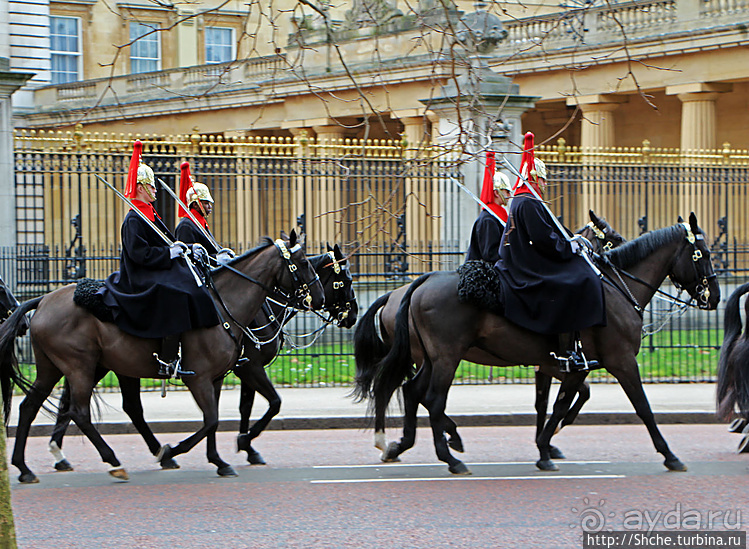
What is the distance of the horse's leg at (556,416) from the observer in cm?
918

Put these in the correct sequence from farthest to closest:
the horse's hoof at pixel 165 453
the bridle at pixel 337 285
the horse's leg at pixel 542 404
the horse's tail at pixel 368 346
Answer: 1. the bridle at pixel 337 285
2. the horse's tail at pixel 368 346
3. the horse's leg at pixel 542 404
4. the horse's hoof at pixel 165 453

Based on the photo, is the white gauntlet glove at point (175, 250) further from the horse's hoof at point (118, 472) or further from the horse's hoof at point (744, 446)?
the horse's hoof at point (744, 446)

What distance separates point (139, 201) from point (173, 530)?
3034 mm

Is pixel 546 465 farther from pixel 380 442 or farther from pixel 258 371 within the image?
pixel 258 371

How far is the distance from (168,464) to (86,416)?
930mm

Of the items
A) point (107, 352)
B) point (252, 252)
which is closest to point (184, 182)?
point (252, 252)

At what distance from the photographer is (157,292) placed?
8648mm

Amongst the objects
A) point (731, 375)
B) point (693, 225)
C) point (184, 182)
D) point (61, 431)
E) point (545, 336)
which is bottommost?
point (61, 431)

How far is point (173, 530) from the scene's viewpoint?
7098 mm

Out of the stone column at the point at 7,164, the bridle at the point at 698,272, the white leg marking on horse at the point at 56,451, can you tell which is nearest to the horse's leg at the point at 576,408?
the bridle at the point at 698,272

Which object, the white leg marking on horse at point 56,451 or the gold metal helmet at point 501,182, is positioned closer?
the white leg marking on horse at point 56,451

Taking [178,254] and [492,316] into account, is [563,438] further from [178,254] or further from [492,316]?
[178,254]

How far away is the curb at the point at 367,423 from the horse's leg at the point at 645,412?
2.87 metres

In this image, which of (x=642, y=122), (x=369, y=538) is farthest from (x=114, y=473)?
(x=642, y=122)
